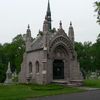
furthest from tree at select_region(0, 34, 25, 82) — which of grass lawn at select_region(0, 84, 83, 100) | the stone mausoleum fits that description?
grass lawn at select_region(0, 84, 83, 100)

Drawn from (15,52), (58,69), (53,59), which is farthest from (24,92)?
(15,52)

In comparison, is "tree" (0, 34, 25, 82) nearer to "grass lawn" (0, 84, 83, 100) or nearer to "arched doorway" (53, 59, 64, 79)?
"arched doorway" (53, 59, 64, 79)

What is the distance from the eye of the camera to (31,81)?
47.0 m

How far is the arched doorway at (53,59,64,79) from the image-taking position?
4609 centimetres

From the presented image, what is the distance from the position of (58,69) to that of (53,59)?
2.00 m

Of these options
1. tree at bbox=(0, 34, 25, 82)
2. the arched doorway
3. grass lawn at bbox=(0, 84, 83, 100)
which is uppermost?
tree at bbox=(0, 34, 25, 82)

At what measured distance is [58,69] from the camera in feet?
153

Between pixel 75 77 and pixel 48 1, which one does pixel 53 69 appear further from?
pixel 48 1

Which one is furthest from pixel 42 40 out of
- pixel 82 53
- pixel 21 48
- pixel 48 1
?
pixel 82 53

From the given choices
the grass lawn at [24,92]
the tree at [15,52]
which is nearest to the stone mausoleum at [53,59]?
the grass lawn at [24,92]

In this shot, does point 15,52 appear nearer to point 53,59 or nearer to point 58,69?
point 58,69

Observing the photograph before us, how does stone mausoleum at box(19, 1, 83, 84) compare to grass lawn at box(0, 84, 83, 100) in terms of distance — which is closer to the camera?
grass lawn at box(0, 84, 83, 100)

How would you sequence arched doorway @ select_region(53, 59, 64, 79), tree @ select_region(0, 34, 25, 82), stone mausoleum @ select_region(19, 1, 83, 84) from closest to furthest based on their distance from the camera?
stone mausoleum @ select_region(19, 1, 83, 84)
arched doorway @ select_region(53, 59, 64, 79)
tree @ select_region(0, 34, 25, 82)

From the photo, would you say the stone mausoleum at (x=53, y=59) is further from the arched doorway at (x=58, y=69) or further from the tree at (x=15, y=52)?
the tree at (x=15, y=52)
